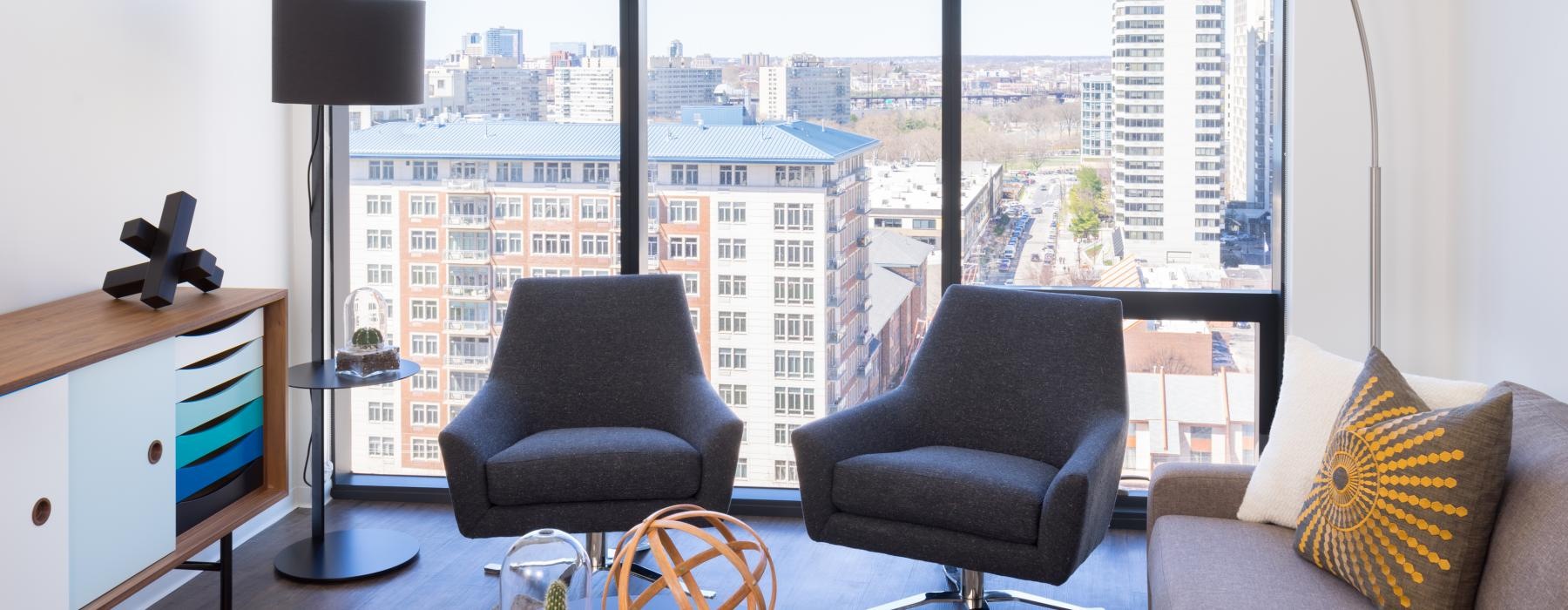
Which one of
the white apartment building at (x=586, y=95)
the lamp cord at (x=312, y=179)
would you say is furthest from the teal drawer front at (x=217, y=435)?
the white apartment building at (x=586, y=95)

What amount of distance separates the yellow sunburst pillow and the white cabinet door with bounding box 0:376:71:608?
2.54m

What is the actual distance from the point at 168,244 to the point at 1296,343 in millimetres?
2808

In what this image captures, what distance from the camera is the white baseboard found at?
358 cm

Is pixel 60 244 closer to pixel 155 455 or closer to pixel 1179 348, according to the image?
pixel 155 455

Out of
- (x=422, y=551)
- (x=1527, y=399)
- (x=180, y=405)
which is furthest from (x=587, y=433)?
(x=1527, y=399)

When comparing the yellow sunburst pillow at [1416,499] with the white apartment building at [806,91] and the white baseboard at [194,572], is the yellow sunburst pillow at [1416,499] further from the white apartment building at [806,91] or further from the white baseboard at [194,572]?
the white baseboard at [194,572]

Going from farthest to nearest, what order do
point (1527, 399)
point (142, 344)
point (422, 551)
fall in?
point (422, 551), point (142, 344), point (1527, 399)

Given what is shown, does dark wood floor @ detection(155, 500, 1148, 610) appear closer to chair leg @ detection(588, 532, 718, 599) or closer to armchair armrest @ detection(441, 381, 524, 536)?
chair leg @ detection(588, 532, 718, 599)

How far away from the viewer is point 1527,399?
267cm

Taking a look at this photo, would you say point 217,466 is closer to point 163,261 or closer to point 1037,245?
point 163,261

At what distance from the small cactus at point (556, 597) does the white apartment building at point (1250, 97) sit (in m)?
3.08

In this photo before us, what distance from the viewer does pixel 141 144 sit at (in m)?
3.63

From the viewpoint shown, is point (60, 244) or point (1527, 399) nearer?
point (1527, 399)

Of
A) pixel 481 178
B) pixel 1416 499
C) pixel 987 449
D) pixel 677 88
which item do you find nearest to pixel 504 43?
pixel 481 178
